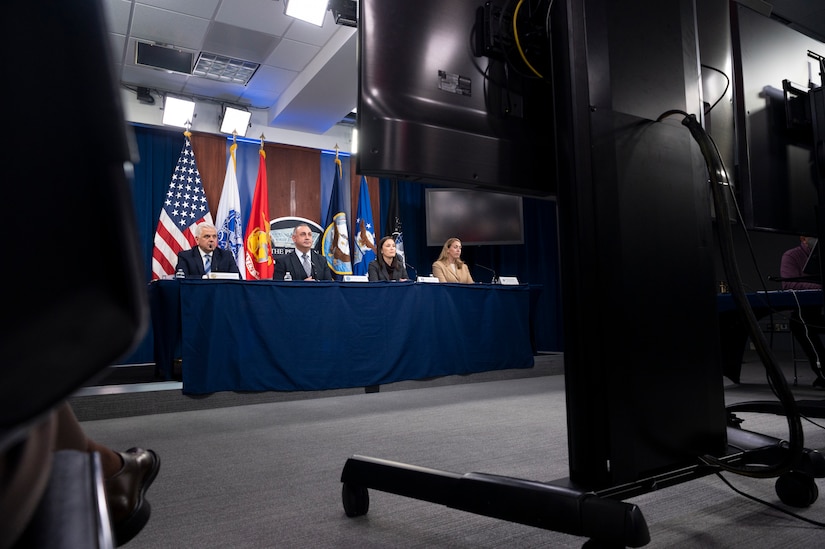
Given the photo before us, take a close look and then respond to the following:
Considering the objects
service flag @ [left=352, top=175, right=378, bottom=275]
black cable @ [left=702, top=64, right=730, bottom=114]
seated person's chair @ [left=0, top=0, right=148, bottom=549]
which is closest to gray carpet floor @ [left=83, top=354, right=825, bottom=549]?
black cable @ [left=702, top=64, right=730, bottom=114]

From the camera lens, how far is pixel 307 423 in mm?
2432

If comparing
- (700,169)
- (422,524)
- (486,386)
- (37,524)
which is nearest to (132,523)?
(422,524)

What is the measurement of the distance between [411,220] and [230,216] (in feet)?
7.61

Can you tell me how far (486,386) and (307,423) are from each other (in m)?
1.69

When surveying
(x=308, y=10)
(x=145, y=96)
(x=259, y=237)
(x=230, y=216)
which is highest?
(x=308, y=10)

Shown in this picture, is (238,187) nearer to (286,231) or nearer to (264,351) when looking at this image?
(286,231)

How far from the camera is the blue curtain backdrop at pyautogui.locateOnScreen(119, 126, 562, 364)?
18.8 feet

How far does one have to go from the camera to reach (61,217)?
0.47 feet

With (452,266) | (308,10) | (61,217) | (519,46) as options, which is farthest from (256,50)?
(61,217)

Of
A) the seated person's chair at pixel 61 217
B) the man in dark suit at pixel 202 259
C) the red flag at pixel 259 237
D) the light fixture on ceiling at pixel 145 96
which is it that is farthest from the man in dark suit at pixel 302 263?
the seated person's chair at pixel 61 217

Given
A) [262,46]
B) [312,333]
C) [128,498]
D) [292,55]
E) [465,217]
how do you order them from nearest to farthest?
[128,498] < [312,333] < [262,46] < [292,55] < [465,217]

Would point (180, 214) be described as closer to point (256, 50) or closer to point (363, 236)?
point (256, 50)

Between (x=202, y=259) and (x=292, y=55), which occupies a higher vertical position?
(x=292, y=55)

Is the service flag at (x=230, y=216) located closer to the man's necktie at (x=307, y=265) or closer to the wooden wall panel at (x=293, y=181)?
the wooden wall panel at (x=293, y=181)
